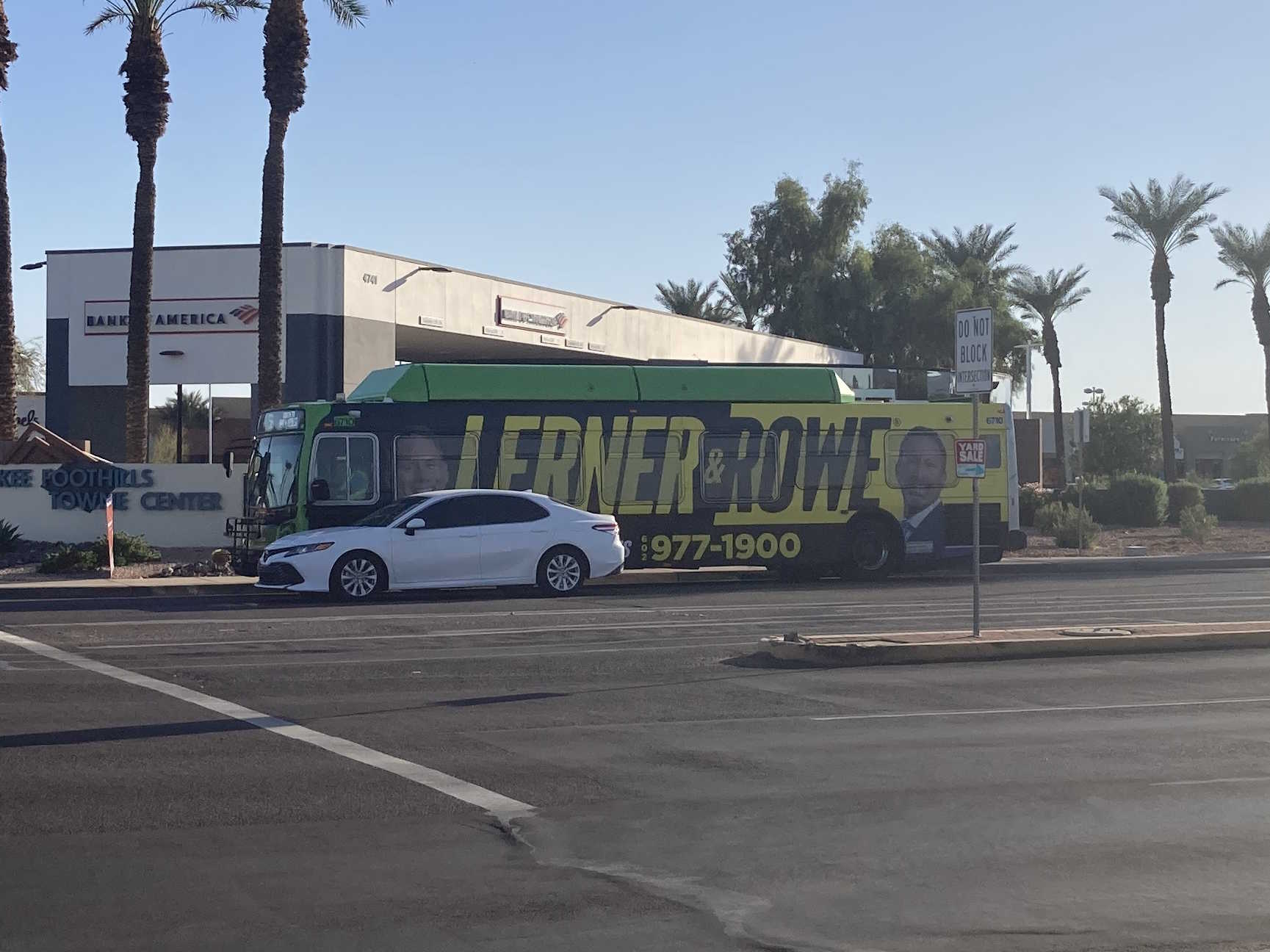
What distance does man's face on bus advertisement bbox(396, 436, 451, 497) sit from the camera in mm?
24109

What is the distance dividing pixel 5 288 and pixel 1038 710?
25328mm

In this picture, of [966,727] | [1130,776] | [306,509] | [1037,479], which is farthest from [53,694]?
[1037,479]

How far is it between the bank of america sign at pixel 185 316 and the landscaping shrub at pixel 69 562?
18.0m

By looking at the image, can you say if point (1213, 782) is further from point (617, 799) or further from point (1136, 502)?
point (1136, 502)

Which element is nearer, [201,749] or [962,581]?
[201,749]

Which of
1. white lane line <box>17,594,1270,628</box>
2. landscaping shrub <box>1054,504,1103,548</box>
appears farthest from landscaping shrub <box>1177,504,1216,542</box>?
white lane line <box>17,594,1270,628</box>

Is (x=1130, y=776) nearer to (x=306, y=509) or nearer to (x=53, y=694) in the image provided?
(x=53, y=694)

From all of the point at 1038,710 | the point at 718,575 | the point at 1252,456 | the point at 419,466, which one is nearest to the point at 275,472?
the point at 419,466

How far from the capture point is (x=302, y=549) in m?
21.0

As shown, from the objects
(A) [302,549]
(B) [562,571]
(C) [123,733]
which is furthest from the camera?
(B) [562,571]

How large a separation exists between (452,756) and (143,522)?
2206cm

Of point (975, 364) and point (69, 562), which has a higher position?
point (975, 364)

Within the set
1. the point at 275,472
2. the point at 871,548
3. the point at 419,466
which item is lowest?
the point at 871,548

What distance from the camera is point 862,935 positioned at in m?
6.11
